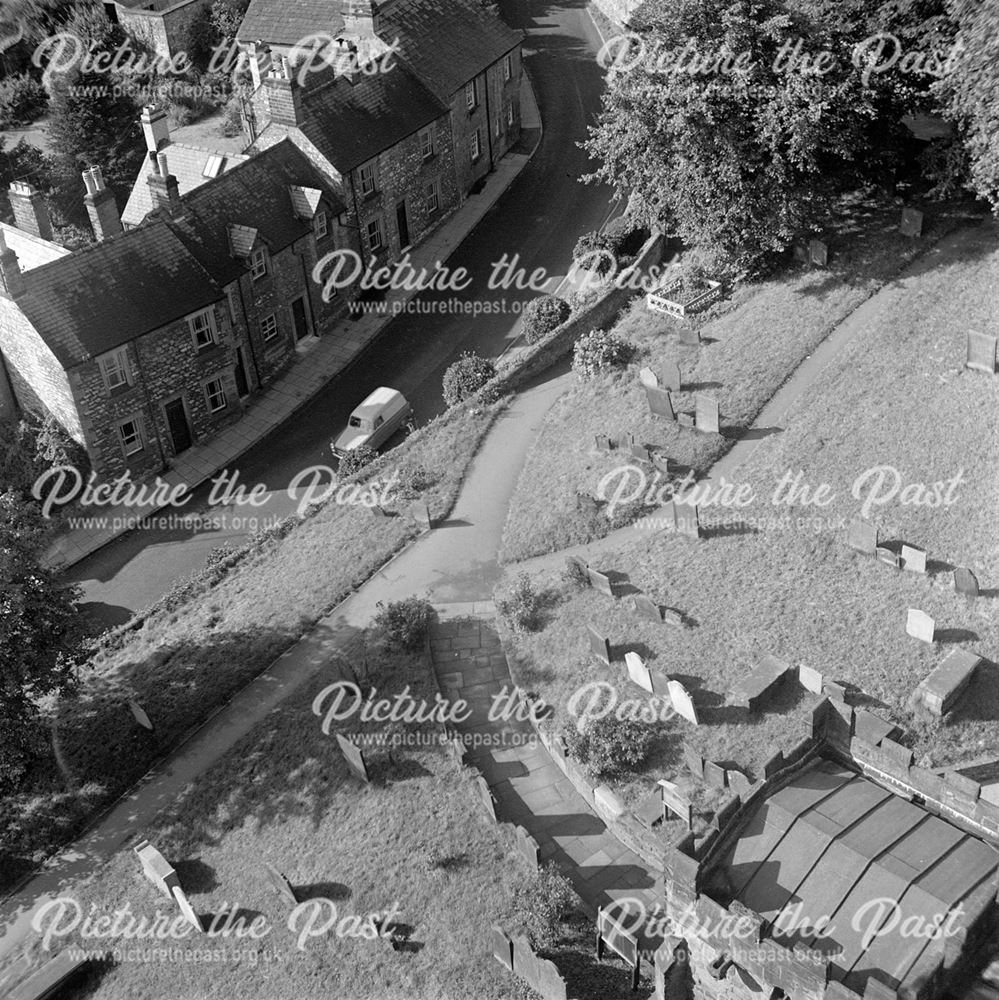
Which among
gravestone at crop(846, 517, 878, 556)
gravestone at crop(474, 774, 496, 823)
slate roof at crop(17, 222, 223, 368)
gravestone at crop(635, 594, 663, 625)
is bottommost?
gravestone at crop(474, 774, 496, 823)

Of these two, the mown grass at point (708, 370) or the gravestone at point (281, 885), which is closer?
the gravestone at point (281, 885)

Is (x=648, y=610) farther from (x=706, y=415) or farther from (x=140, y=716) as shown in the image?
(x=140, y=716)

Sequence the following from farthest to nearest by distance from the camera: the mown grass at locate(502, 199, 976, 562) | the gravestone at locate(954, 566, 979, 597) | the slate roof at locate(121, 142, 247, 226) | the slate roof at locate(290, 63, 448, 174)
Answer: the slate roof at locate(121, 142, 247, 226) < the slate roof at locate(290, 63, 448, 174) < the mown grass at locate(502, 199, 976, 562) < the gravestone at locate(954, 566, 979, 597)

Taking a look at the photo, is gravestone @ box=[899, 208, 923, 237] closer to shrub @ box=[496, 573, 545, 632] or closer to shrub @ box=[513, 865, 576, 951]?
shrub @ box=[496, 573, 545, 632]

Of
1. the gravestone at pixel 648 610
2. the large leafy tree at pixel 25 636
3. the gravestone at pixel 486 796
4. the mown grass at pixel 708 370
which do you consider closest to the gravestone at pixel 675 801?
the gravestone at pixel 486 796

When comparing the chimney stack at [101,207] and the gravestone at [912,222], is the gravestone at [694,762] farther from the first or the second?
the chimney stack at [101,207]

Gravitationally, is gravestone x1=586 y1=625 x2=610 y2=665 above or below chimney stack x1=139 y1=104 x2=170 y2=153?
below

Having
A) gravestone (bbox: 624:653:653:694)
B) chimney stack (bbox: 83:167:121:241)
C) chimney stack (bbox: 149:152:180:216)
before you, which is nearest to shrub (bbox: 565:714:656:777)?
gravestone (bbox: 624:653:653:694)
